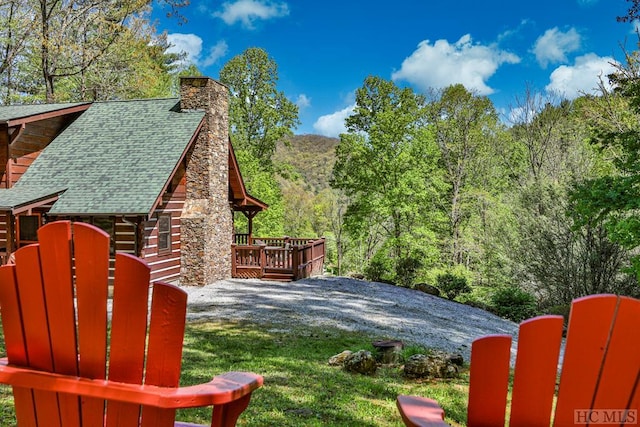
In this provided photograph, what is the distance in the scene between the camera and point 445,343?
8.88 m

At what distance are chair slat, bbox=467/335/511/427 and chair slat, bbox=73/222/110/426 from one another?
139 cm

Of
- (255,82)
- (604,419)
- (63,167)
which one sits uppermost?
(255,82)

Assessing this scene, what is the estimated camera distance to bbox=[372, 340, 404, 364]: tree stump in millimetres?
6703

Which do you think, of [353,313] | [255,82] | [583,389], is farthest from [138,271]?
[255,82]

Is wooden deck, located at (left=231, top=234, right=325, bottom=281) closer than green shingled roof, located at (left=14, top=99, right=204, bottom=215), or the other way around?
green shingled roof, located at (left=14, top=99, right=204, bottom=215)

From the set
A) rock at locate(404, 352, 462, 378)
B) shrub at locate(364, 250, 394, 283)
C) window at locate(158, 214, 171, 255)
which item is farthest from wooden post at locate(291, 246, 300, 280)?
rock at locate(404, 352, 462, 378)

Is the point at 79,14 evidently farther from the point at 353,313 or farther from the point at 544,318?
the point at 544,318

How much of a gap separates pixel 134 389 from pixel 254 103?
101 feet

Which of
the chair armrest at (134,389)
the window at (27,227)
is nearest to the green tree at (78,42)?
the window at (27,227)

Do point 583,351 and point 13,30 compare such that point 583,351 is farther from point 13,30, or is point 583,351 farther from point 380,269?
point 13,30

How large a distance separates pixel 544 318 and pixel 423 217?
22197mm

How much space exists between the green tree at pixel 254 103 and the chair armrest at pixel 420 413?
97.5 ft

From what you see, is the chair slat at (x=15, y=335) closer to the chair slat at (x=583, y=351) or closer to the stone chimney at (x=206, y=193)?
the chair slat at (x=583, y=351)

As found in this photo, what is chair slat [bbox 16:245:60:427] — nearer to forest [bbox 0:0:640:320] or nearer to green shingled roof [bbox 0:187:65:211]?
green shingled roof [bbox 0:187:65:211]
